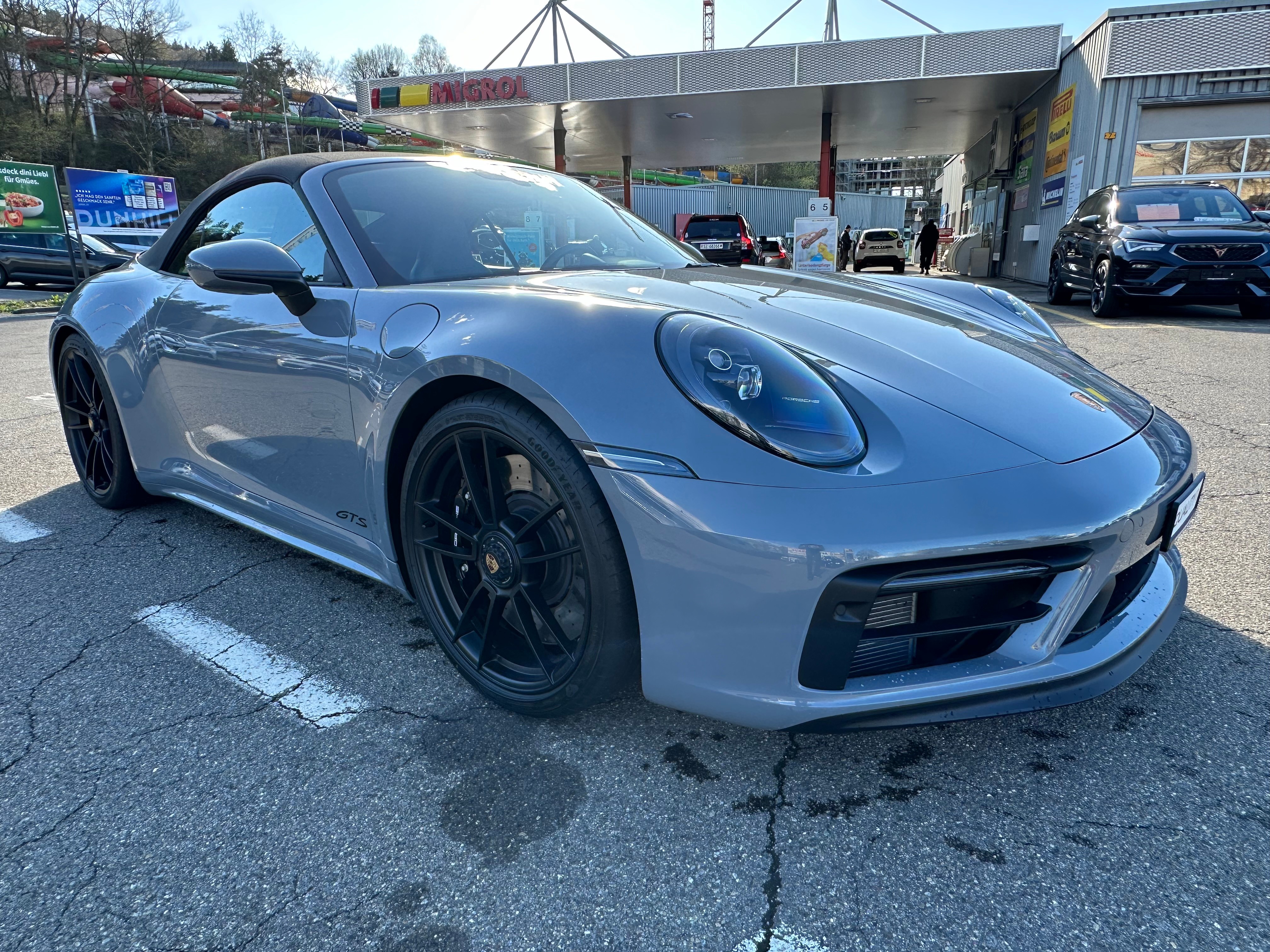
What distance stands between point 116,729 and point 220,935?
0.79 m

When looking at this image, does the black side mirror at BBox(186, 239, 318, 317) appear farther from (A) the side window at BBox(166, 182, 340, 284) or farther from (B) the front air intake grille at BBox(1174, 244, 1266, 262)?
(B) the front air intake grille at BBox(1174, 244, 1266, 262)

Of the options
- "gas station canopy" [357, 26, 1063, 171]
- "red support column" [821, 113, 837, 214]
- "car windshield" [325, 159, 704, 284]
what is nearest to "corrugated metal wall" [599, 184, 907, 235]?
"gas station canopy" [357, 26, 1063, 171]

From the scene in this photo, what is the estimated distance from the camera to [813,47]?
1558cm

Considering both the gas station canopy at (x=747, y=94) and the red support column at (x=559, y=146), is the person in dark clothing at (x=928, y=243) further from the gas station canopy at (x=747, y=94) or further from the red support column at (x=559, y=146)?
the red support column at (x=559, y=146)

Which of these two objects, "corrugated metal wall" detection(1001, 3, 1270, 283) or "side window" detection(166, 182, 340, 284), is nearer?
"side window" detection(166, 182, 340, 284)

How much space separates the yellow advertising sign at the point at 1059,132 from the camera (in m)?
14.8

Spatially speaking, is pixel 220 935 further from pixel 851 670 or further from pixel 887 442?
pixel 887 442

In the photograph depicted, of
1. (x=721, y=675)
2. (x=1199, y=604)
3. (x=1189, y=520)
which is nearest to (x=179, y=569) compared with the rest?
Result: (x=721, y=675)

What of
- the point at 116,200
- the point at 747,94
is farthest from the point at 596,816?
the point at 116,200

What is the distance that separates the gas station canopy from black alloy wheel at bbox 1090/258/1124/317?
8187 millimetres

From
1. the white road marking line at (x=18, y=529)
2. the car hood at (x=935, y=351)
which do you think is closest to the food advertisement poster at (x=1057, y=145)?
the car hood at (x=935, y=351)

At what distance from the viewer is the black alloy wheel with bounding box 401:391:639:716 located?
1564 millimetres

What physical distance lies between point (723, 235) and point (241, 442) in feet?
45.0

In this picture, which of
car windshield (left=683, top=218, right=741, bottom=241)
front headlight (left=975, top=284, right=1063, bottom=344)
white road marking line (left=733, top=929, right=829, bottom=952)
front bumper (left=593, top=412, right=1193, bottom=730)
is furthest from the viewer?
car windshield (left=683, top=218, right=741, bottom=241)
